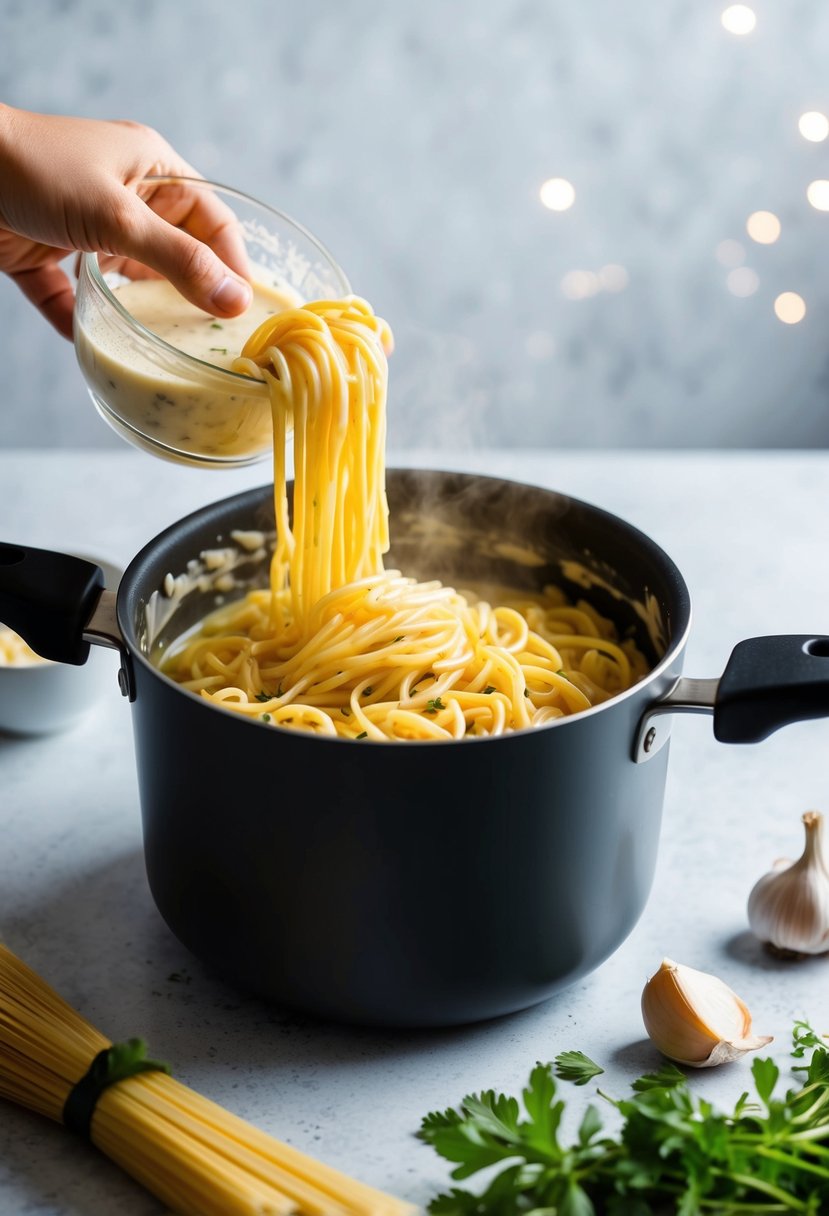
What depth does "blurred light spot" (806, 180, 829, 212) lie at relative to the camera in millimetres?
3369

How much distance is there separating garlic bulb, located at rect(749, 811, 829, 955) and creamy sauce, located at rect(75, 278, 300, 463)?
80 centimetres

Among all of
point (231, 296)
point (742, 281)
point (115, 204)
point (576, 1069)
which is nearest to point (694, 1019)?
point (576, 1069)

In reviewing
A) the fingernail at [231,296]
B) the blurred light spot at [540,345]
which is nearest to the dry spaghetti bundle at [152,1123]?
the fingernail at [231,296]

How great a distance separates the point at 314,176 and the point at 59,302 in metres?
1.22

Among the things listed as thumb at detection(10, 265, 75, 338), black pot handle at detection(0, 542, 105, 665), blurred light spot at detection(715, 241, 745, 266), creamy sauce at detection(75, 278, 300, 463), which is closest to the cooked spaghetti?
creamy sauce at detection(75, 278, 300, 463)

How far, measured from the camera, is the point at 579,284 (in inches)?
136

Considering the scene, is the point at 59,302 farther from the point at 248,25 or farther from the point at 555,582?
→ the point at 248,25

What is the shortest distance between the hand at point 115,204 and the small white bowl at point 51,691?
22.3 inches

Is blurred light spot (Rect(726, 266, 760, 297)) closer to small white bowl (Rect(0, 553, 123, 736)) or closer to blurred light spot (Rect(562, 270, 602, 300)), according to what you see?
blurred light spot (Rect(562, 270, 602, 300))

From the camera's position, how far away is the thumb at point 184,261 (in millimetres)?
1465

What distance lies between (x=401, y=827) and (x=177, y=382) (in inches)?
23.3

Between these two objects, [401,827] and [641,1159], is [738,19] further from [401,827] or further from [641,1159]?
[641,1159]

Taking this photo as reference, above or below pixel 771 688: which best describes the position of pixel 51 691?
below

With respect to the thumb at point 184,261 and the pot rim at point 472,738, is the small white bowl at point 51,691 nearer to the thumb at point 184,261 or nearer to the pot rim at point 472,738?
the pot rim at point 472,738
